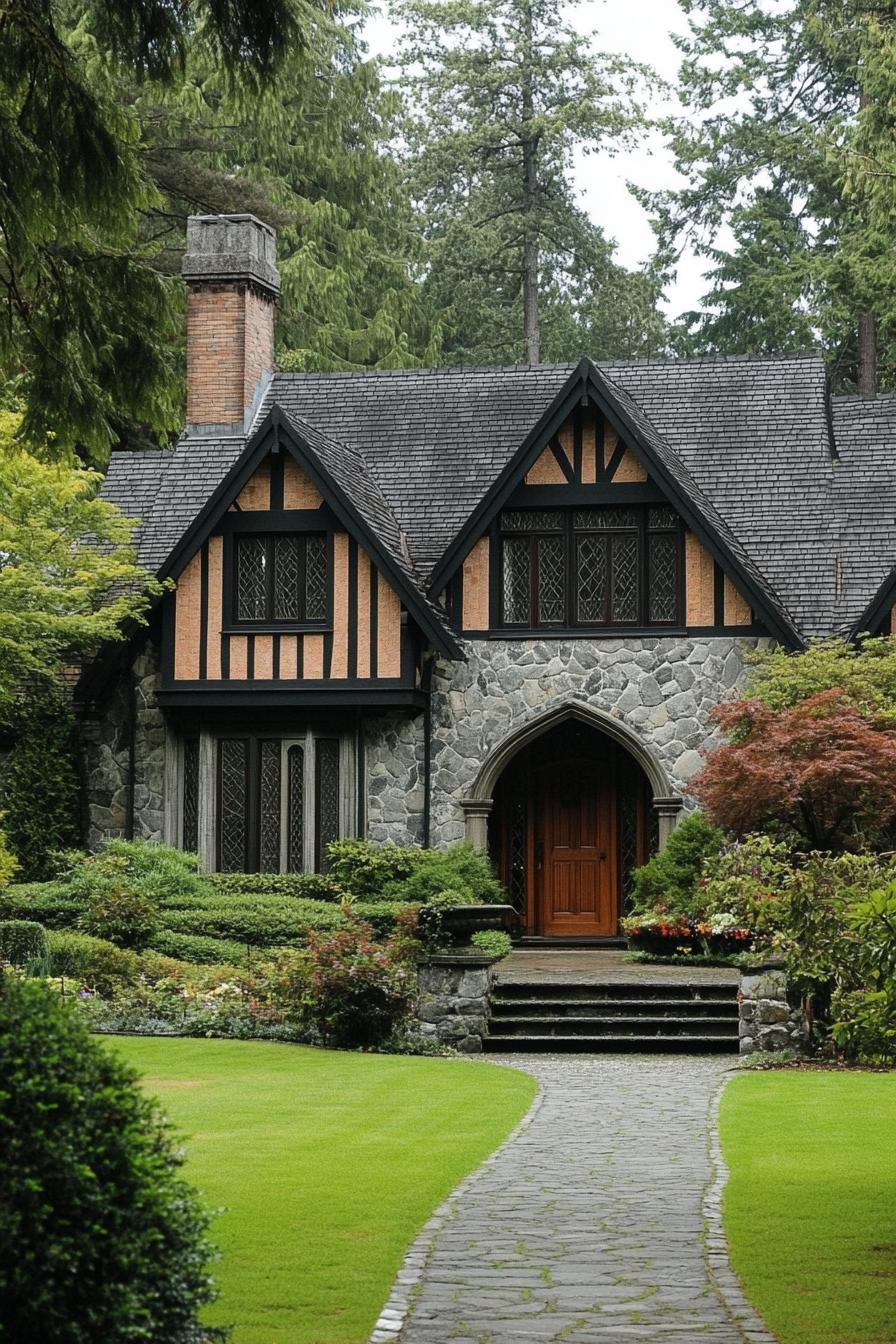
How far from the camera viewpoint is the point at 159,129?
3606 centimetres

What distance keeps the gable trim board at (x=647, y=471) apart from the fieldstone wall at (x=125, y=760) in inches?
155

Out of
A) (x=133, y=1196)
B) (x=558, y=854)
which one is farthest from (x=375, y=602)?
(x=133, y=1196)

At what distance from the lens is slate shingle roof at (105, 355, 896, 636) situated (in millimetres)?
24391

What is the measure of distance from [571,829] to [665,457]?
5075 mm

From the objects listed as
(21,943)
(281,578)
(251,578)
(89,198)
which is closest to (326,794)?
(281,578)

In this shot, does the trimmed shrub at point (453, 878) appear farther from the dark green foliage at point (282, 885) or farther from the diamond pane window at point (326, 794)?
the diamond pane window at point (326, 794)

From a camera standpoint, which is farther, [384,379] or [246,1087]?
[384,379]

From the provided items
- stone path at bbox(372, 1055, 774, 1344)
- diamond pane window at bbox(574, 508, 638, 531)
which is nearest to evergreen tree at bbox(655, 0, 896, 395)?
diamond pane window at bbox(574, 508, 638, 531)

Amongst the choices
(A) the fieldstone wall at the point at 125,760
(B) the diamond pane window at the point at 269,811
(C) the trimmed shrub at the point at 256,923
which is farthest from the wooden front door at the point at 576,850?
(A) the fieldstone wall at the point at 125,760

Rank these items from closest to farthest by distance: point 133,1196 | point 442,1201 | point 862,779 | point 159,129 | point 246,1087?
point 133,1196, point 442,1201, point 246,1087, point 862,779, point 159,129

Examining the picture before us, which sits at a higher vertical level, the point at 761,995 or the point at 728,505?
the point at 728,505

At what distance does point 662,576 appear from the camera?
23828mm

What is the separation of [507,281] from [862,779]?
28635 millimetres

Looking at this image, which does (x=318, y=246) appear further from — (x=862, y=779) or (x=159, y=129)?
(x=862, y=779)
